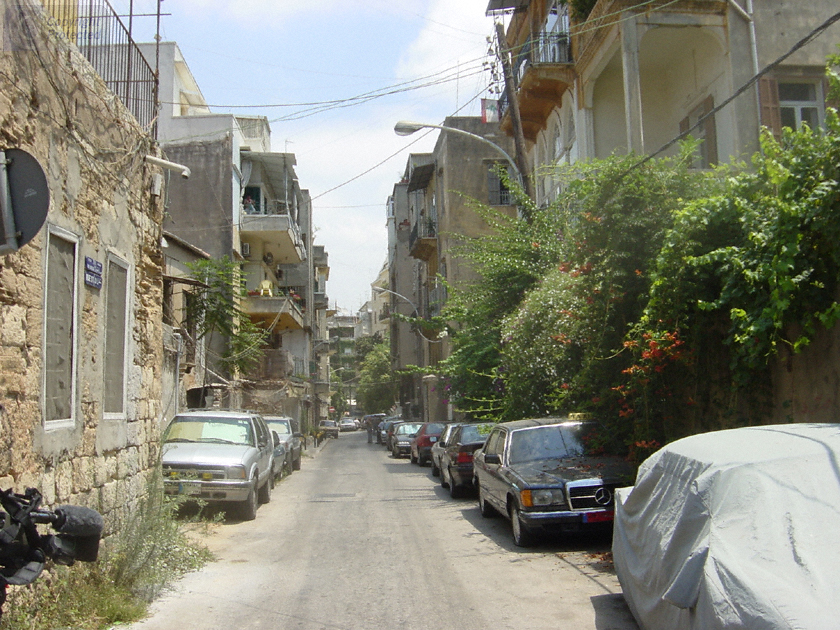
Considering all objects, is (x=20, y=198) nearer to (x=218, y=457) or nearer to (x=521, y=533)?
(x=521, y=533)

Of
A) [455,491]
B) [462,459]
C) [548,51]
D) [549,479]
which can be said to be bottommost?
[455,491]

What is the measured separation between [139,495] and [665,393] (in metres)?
6.59

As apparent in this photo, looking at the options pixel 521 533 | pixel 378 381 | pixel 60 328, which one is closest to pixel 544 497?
pixel 521 533

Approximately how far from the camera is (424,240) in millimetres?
44156

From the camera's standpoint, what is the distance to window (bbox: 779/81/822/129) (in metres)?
16.7

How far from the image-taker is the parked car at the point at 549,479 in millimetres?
9578

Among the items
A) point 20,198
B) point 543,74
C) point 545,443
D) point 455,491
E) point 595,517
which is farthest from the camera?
point 543,74

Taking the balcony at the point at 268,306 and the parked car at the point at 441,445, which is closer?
the parked car at the point at 441,445

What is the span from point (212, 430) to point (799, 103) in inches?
538

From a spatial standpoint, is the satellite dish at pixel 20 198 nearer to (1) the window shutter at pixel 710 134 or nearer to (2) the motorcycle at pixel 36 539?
(2) the motorcycle at pixel 36 539

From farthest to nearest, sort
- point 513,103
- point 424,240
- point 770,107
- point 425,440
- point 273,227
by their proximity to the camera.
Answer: point 424,240
point 273,227
point 425,440
point 513,103
point 770,107

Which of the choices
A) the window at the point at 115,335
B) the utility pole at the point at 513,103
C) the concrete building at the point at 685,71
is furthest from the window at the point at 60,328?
the utility pole at the point at 513,103

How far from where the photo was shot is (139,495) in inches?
357

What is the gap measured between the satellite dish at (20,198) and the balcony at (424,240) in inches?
1542
